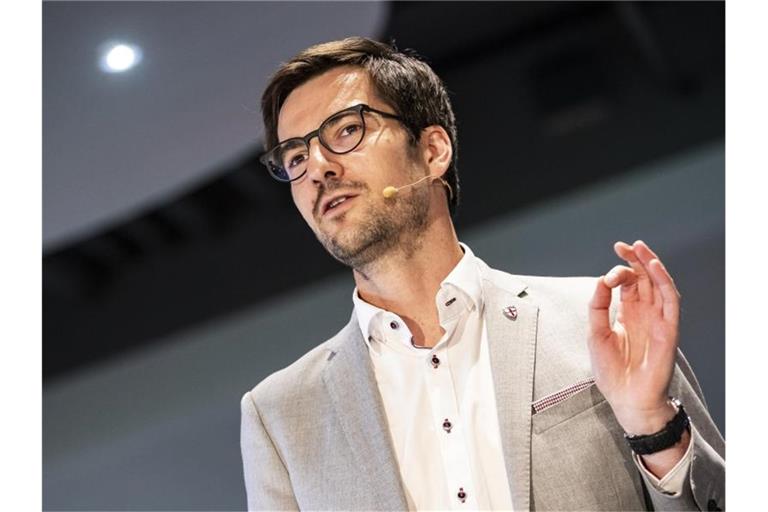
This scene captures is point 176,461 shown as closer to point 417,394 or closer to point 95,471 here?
point 95,471

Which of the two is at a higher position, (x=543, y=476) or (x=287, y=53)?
(x=287, y=53)

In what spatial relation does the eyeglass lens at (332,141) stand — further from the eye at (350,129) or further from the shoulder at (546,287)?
the shoulder at (546,287)

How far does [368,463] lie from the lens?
77.3 inches

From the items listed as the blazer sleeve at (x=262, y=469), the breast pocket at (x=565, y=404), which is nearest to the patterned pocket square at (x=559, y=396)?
the breast pocket at (x=565, y=404)

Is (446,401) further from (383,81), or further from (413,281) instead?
(383,81)

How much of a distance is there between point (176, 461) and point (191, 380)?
22 centimetres

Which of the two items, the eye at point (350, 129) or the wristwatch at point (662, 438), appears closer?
the wristwatch at point (662, 438)

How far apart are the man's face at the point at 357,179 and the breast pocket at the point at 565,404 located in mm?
469

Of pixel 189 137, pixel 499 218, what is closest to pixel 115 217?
pixel 189 137

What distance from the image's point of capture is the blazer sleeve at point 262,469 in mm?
2078

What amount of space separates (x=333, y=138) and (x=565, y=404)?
0.76 meters

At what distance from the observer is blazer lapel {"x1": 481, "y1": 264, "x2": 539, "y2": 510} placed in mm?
1861

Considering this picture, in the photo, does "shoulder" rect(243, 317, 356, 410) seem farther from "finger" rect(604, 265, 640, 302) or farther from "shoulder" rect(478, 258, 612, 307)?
"finger" rect(604, 265, 640, 302)

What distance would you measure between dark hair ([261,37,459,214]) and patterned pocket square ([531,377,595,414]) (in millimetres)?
616
